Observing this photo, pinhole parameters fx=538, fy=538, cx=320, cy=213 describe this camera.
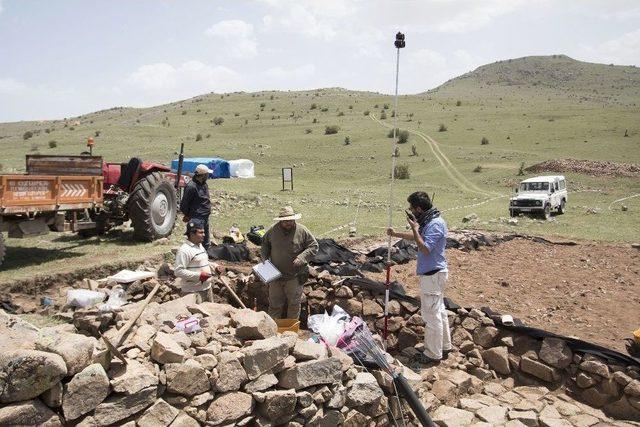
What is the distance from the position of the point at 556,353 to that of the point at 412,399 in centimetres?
223

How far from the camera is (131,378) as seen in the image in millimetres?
4406

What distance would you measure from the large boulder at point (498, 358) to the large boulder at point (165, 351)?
4.24 metres

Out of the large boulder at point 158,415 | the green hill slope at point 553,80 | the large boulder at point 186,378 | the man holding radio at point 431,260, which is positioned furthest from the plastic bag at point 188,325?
the green hill slope at point 553,80

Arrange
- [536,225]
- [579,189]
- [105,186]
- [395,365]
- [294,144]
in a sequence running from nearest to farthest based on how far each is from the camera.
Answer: [395,365], [105,186], [536,225], [579,189], [294,144]

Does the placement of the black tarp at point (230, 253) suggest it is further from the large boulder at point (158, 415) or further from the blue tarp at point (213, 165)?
the blue tarp at point (213, 165)

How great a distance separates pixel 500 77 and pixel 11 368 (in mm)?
122865

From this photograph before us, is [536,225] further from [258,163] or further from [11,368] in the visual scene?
[258,163]

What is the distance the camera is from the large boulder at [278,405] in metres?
5.07

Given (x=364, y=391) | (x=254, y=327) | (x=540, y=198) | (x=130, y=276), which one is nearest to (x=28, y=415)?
(x=254, y=327)

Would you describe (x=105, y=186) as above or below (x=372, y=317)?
above

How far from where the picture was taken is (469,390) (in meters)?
6.60

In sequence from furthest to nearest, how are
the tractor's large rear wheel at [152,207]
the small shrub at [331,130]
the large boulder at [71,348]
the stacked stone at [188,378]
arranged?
the small shrub at [331,130] → the tractor's large rear wheel at [152,207] → the large boulder at [71,348] → the stacked stone at [188,378]

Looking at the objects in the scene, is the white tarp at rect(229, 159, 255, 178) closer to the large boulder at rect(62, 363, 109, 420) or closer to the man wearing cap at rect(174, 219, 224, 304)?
the man wearing cap at rect(174, 219, 224, 304)

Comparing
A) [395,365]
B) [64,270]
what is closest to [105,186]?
[64,270]
